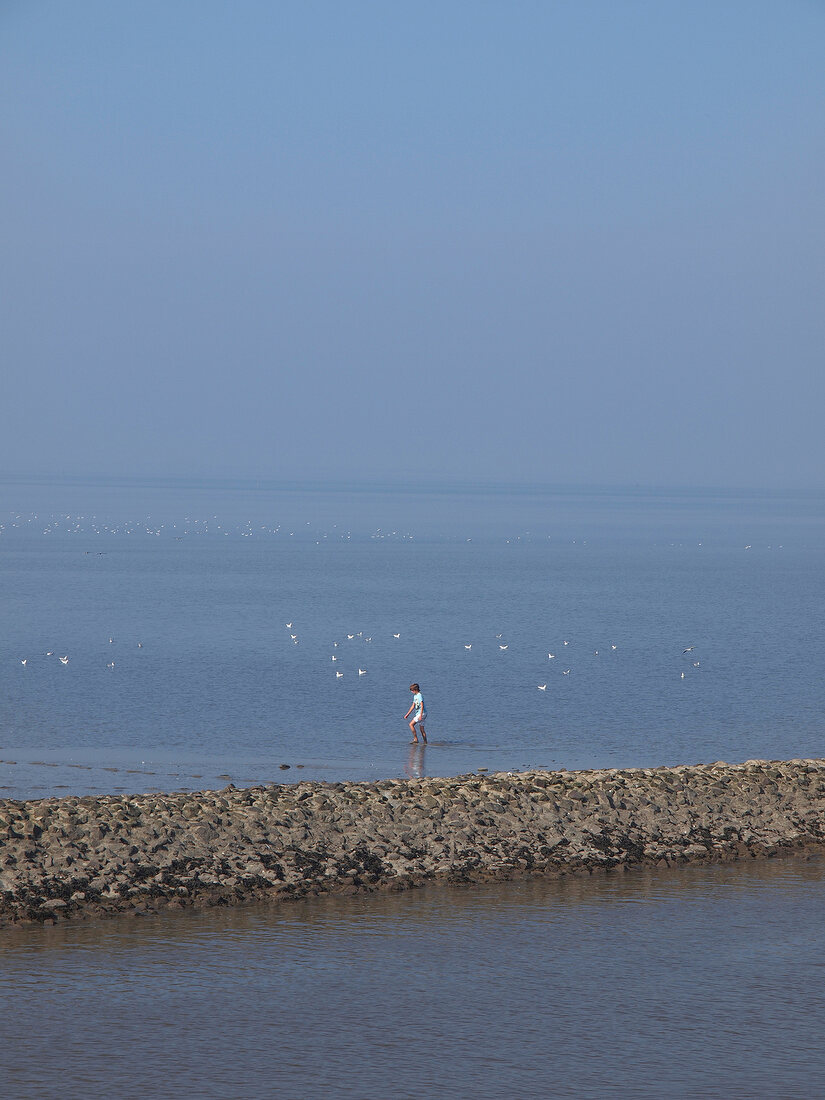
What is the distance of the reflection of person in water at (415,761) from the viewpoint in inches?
1088

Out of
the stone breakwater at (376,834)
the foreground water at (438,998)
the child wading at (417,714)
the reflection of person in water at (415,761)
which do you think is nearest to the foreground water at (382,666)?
the reflection of person in water at (415,761)

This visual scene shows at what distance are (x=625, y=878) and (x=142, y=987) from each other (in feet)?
26.6

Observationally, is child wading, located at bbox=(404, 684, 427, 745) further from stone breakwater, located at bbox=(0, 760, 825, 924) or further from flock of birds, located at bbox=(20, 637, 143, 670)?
flock of birds, located at bbox=(20, 637, 143, 670)

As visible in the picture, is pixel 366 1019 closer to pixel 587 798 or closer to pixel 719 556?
pixel 587 798

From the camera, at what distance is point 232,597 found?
7388cm

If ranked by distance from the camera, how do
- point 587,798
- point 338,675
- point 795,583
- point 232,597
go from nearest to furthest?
point 587,798, point 338,675, point 232,597, point 795,583

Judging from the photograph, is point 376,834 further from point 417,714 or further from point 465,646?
point 465,646

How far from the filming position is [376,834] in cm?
2033

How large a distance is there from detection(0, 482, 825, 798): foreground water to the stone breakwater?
4.80 metres

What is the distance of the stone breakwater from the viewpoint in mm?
17984

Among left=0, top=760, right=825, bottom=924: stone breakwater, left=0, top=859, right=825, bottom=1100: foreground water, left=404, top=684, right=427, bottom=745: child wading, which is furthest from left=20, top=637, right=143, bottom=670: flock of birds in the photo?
left=0, top=859, right=825, bottom=1100: foreground water

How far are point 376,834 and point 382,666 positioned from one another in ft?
85.4

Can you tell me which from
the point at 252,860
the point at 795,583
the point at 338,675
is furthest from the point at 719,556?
the point at 252,860

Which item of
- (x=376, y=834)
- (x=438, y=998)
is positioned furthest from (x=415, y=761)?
(x=438, y=998)
